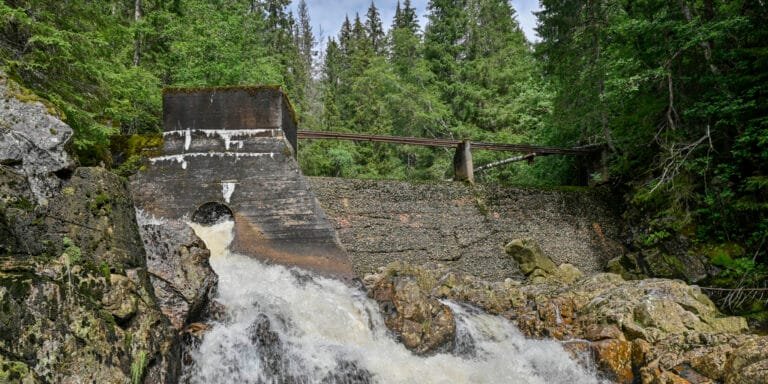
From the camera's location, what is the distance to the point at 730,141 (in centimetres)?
884

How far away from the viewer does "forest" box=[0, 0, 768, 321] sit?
6840 mm

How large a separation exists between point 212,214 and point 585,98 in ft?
30.5

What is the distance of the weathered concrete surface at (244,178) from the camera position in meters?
8.14

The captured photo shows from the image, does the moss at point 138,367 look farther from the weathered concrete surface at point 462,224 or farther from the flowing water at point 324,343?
the weathered concrete surface at point 462,224

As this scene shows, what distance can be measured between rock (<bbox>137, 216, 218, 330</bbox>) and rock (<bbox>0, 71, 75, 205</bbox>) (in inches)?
53.8

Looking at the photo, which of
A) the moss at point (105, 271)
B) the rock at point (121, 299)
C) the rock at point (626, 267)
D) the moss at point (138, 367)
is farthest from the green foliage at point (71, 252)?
the rock at point (626, 267)

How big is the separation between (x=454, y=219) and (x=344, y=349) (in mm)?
5414

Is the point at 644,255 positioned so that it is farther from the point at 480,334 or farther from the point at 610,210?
the point at 480,334

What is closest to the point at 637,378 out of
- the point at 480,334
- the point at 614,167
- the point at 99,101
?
the point at 480,334

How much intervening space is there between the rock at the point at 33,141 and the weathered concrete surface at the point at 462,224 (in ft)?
18.1

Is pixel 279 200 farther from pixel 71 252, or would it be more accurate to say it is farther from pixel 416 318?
A: pixel 71 252

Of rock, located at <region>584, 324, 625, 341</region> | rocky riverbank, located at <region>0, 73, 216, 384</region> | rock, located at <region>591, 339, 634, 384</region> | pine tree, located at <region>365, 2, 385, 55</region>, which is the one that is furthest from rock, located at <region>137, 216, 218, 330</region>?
pine tree, located at <region>365, 2, 385, 55</region>

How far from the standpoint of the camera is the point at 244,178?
27.6ft

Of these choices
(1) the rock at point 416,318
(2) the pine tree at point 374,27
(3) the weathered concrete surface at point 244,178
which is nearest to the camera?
(1) the rock at point 416,318
